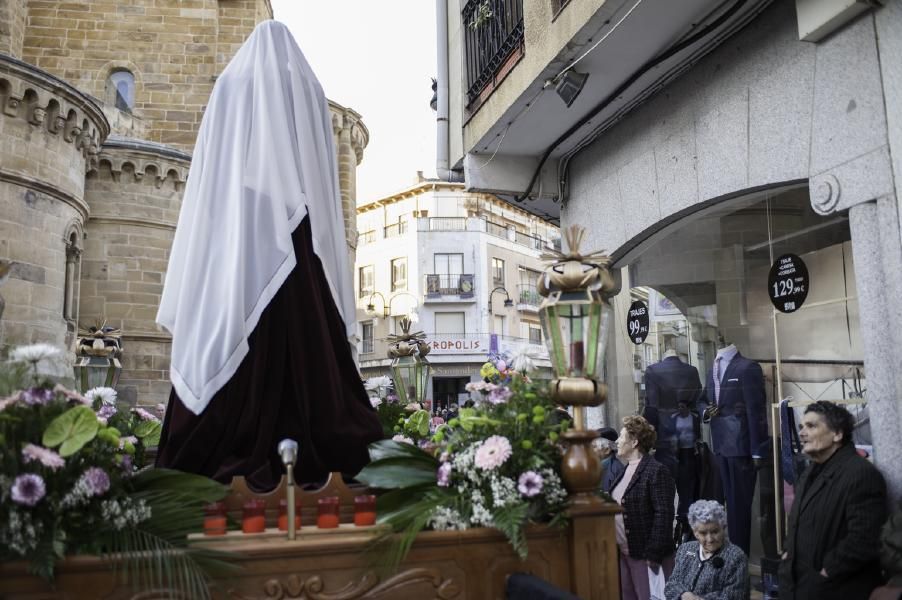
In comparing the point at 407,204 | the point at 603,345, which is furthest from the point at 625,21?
the point at 407,204

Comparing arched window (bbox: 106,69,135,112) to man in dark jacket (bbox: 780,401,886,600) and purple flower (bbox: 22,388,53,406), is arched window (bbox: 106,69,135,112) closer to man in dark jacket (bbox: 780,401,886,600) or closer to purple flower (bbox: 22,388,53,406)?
purple flower (bbox: 22,388,53,406)

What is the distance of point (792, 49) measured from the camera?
16.8ft

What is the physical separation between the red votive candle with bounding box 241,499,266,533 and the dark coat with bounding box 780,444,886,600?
2689mm

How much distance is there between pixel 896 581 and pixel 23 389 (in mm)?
3710

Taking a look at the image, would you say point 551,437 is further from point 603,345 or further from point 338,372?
point 338,372

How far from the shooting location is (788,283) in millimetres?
5754

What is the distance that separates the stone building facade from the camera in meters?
16.4

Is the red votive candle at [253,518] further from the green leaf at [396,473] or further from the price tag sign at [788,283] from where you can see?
the price tag sign at [788,283]

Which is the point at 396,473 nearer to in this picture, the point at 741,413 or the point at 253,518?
the point at 253,518

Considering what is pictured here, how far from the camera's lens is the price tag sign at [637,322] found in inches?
307

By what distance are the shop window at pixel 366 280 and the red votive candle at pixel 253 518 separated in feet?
148

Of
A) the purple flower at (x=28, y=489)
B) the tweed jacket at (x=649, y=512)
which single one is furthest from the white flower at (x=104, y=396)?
the tweed jacket at (x=649, y=512)

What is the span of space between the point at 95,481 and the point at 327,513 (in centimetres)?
77

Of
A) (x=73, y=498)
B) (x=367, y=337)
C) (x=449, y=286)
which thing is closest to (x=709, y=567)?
(x=73, y=498)
